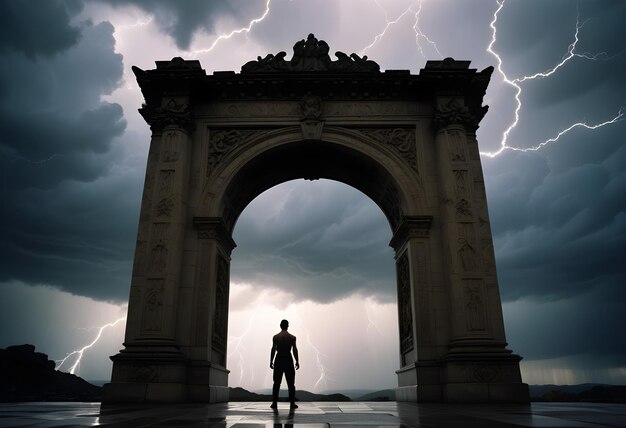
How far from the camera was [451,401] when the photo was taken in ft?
47.5

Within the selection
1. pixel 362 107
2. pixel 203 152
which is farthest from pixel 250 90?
pixel 362 107

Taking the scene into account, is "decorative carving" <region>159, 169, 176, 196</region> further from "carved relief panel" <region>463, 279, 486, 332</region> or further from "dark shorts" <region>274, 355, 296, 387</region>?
"carved relief panel" <region>463, 279, 486, 332</region>

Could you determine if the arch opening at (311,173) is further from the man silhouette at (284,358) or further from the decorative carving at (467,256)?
the man silhouette at (284,358)

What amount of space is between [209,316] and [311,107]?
915 centimetres

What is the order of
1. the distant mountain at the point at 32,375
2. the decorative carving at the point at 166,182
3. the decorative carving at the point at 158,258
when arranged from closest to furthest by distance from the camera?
the decorative carving at the point at 158,258 → the decorative carving at the point at 166,182 → the distant mountain at the point at 32,375

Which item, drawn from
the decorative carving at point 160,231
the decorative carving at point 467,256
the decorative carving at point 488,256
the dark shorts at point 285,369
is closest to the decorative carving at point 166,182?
the decorative carving at point 160,231

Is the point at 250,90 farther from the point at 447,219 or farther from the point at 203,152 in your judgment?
the point at 447,219

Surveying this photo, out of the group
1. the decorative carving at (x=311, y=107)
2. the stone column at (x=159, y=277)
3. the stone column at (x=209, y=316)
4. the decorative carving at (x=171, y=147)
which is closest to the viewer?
the stone column at (x=159, y=277)

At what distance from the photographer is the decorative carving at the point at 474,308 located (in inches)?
608

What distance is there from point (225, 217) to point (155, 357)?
21.7ft

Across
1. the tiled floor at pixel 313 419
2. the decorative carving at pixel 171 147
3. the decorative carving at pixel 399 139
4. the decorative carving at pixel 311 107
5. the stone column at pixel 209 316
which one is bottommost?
the tiled floor at pixel 313 419

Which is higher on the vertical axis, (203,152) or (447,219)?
(203,152)

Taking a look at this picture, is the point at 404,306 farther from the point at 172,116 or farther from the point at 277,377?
the point at 172,116

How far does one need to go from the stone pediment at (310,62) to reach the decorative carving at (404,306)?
8.07 meters
